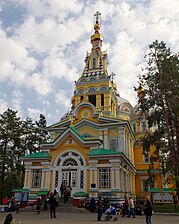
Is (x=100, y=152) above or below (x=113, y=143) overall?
below

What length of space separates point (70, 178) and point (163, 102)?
10.8 m

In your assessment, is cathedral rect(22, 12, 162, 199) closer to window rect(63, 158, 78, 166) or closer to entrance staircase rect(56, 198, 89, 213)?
window rect(63, 158, 78, 166)

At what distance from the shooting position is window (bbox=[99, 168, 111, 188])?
22.4 metres

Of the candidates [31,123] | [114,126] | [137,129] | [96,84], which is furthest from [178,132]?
[31,123]

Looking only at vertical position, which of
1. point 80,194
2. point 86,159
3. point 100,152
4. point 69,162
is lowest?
point 80,194

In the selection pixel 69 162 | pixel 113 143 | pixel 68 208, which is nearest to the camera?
pixel 68 208

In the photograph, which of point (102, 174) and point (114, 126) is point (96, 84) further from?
point (102, 174)

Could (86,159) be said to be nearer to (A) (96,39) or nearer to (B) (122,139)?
(B) (122,139)

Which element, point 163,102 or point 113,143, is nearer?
point 163,102

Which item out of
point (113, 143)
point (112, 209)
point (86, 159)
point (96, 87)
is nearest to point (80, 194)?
point (86, 159)

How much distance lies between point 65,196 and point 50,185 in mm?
3339

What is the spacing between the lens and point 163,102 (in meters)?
22.0

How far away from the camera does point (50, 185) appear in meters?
23.9

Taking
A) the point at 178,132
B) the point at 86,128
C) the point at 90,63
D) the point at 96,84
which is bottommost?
the point at 178,132
